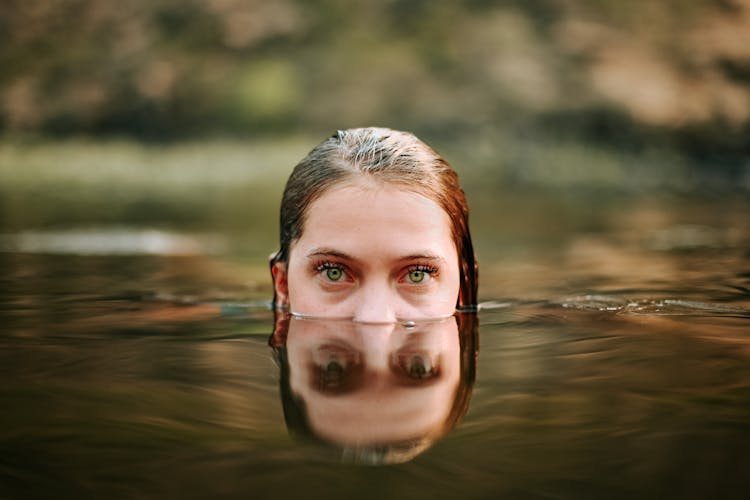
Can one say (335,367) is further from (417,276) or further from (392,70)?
(392,70)

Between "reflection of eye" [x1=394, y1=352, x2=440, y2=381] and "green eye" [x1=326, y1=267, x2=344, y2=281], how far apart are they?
511mm

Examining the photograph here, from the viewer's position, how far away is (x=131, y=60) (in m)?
15.4

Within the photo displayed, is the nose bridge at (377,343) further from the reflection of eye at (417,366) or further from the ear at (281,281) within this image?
the ear at (281,281)

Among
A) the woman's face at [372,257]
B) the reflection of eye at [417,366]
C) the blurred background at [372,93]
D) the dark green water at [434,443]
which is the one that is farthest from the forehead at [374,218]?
the blurred background at [372,93]

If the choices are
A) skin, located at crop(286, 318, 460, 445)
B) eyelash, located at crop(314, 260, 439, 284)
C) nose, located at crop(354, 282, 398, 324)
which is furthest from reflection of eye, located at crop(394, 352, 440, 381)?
eyelash, located at crop(314, 260, 439, 284)

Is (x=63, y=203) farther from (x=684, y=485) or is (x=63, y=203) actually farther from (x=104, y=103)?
(x=684, y=485)

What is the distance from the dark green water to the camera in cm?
133

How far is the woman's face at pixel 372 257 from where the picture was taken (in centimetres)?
271

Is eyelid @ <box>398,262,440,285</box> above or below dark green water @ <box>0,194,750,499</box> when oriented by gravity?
above

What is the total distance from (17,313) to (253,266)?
233cm

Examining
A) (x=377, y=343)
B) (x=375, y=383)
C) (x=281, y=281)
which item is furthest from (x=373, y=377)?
(x=281, y=281)

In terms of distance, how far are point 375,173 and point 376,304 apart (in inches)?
17.1

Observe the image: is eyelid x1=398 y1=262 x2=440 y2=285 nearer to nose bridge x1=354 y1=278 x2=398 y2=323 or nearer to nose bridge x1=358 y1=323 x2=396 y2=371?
nose bridge x1=354 y1=278 x2=398 y2=323

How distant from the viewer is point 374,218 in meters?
2.74
